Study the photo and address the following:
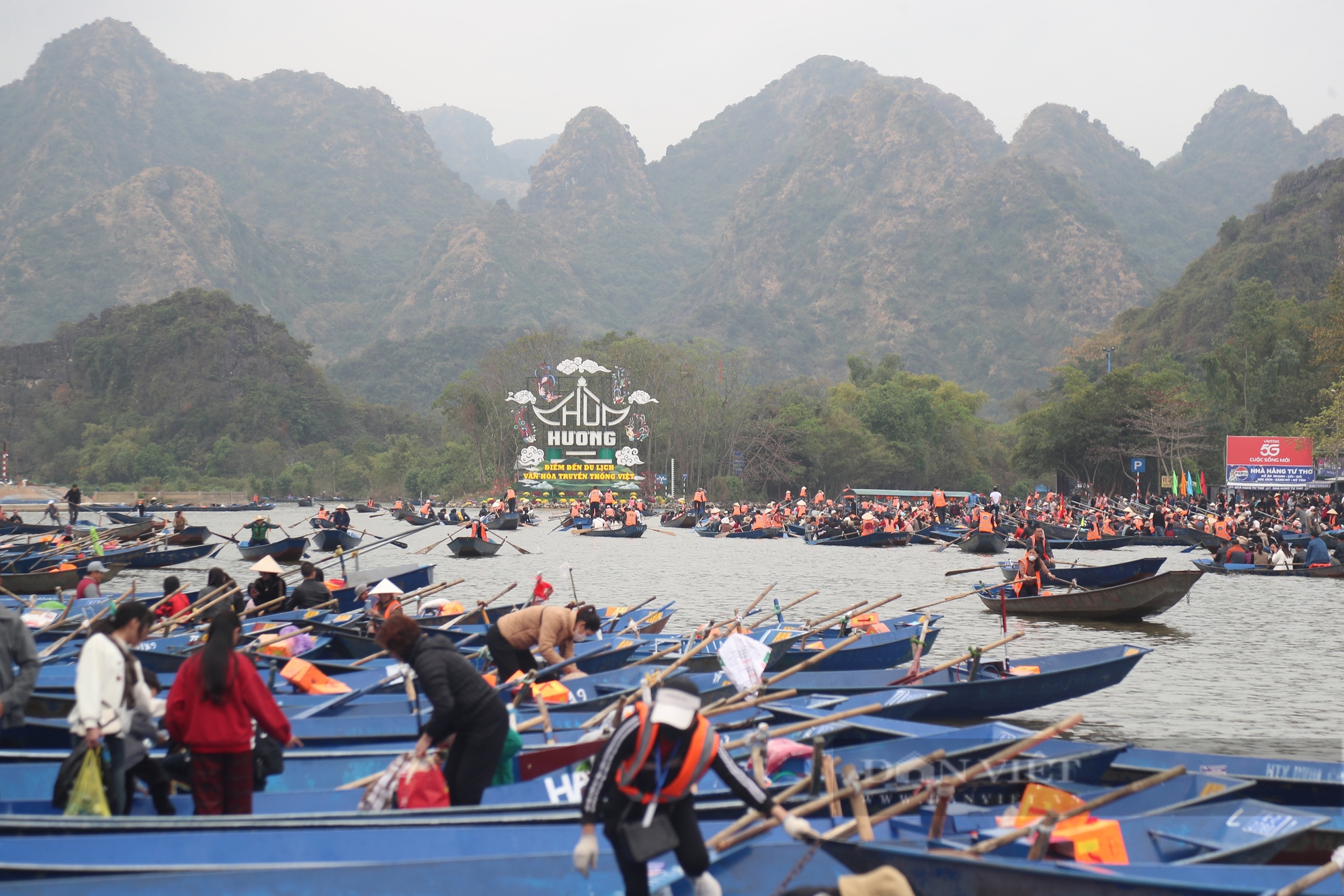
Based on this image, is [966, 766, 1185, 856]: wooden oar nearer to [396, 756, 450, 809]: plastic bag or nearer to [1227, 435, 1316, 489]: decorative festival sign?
[396, 756, 450, 809]: plastic bag

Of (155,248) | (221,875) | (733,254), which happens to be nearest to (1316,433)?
(221,875)

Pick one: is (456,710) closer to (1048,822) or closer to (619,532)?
(1048,822)

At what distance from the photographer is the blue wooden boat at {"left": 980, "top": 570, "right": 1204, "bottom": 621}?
58.5 feet

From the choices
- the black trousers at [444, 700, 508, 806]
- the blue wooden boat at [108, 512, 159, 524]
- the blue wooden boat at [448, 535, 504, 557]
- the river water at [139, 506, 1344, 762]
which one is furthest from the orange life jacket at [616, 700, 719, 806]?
the blue wooden boat at [108, 512, 159, 524]

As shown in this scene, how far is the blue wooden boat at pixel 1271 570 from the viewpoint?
84.4 ft

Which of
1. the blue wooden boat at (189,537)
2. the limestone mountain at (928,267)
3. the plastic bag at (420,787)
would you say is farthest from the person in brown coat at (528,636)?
the limestone mountain at (928,267)

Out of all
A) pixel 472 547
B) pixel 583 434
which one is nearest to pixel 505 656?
pixel 472 547

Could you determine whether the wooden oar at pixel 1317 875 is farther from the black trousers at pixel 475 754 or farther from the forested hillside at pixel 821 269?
the forested hillside at pixel 821 269

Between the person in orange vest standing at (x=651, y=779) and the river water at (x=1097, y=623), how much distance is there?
8.01 m

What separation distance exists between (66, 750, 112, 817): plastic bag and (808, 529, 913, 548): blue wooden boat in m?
37.1

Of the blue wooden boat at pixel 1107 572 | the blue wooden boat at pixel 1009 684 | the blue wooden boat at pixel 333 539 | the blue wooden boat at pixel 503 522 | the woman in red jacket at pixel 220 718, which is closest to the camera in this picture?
the woman in red jacket at pixel 220 718

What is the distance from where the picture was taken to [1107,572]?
20.8 m

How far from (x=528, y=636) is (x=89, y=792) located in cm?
422

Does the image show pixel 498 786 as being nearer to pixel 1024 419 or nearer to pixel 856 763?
pixel 856 763
